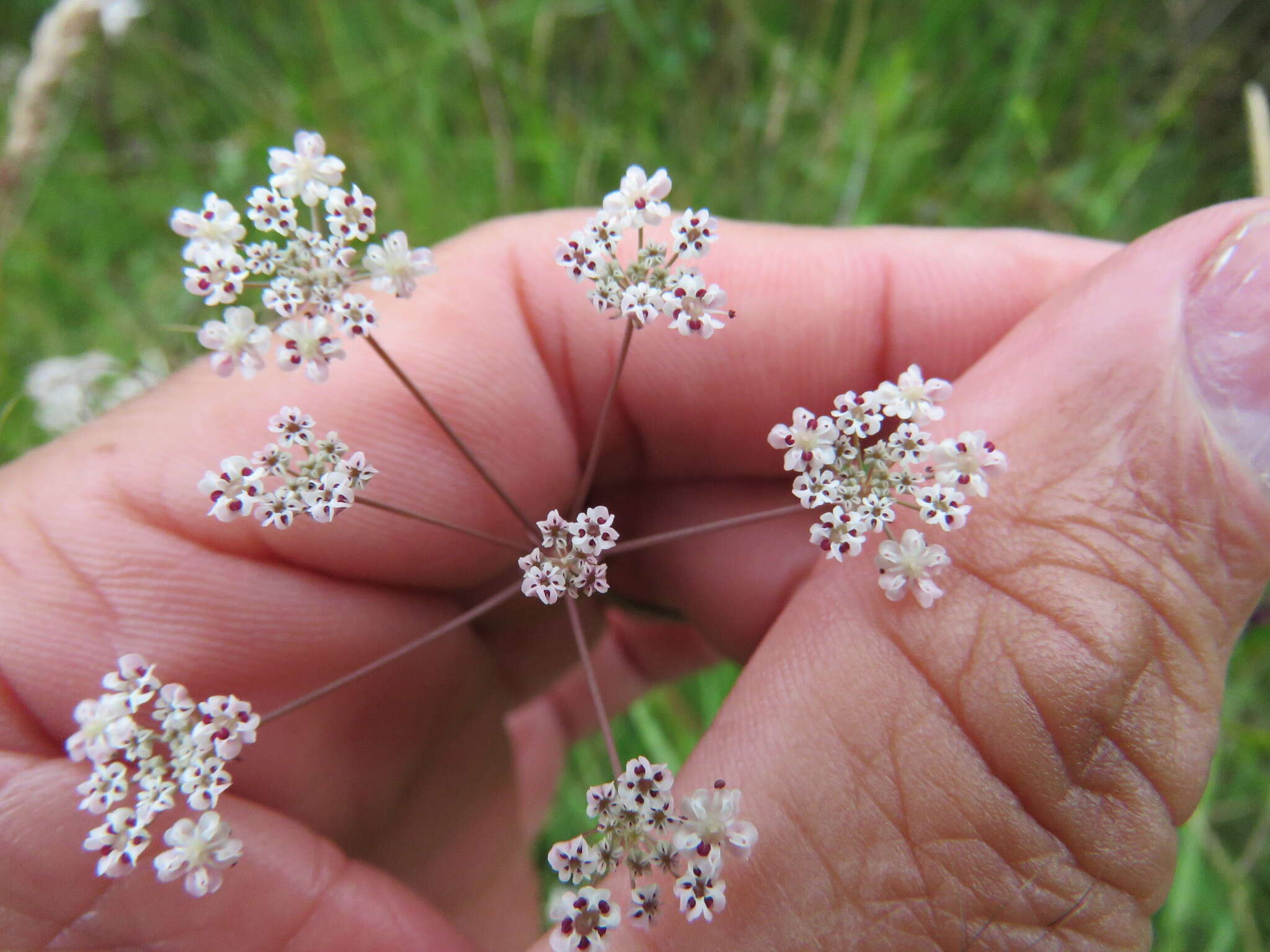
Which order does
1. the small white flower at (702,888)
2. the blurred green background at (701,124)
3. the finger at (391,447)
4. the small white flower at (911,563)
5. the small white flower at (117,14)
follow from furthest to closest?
the blurred green background at (701,124)
the small white flower at (117,14)
the finger at (391,447)
the small white flower at (911,563)
the small white flower at (702,888)

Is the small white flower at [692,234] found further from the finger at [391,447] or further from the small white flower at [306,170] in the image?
the finger at [391,447]

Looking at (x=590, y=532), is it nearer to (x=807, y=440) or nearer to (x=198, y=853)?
(x=807, y=440)

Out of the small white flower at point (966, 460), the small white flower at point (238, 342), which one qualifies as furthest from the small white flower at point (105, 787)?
the small white flower at point (966, 460)

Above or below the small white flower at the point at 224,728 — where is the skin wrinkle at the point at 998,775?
below

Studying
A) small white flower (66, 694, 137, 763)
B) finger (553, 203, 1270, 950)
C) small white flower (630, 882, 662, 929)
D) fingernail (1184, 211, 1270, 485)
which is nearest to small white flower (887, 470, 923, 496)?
finger (553, 203, 1270, 950)

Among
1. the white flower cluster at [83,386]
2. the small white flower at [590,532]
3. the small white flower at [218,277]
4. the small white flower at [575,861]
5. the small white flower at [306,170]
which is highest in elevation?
the white flower cluster at [83,386]

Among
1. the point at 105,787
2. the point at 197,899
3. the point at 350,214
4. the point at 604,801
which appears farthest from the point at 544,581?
the point at 197,899

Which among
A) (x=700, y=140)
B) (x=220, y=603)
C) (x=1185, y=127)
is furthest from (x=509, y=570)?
(x=1185, y=127)

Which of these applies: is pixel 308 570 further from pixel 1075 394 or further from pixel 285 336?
pixel 1075 394
